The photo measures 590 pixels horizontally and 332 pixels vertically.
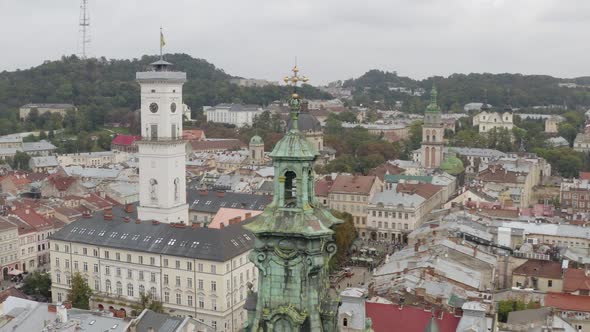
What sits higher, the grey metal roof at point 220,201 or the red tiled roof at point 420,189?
the grey metal roof at point 220,201

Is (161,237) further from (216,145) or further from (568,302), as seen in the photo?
(216,145)

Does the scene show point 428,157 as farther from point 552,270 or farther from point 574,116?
point 574,116

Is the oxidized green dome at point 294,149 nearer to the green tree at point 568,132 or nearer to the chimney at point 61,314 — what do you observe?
the chimney at point 61,314

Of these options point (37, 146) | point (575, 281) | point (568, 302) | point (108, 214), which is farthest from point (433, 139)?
point (37, 146)

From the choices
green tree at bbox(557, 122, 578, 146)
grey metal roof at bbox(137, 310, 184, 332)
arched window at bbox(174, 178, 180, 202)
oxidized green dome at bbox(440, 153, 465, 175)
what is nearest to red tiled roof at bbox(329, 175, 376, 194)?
oxidized green dome at bbox(440, 153, 465, 175)

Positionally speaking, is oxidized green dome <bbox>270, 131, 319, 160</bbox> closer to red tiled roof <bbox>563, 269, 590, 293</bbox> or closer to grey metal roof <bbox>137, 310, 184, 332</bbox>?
grey metal roof <bbox>137, 310, 184, 332</bbox>

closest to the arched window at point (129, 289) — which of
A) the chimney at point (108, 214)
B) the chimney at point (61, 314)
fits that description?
the chimney at point (108, 214)
